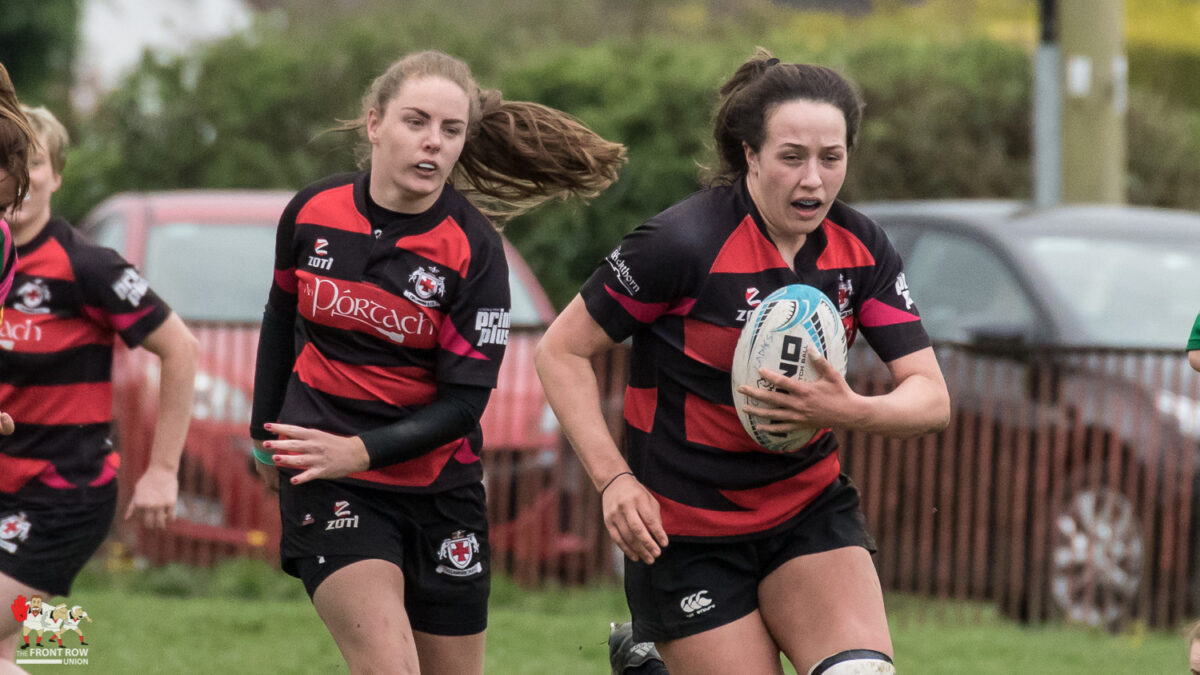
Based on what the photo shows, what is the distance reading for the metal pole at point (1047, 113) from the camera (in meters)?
11.2

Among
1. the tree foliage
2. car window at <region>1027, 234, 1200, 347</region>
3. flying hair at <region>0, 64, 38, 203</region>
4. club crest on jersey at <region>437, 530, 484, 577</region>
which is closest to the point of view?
flying hair at <region>0, 64, 38, 203</region>

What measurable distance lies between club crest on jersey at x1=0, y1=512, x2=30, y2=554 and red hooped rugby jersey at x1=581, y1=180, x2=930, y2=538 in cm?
185

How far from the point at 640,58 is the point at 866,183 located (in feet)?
7.91

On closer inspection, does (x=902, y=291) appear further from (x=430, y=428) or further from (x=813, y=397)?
(x=430, y=428)

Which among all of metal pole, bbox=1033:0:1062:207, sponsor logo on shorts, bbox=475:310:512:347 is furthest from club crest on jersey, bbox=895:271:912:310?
metal pole, bbox=1033:0:1062:207

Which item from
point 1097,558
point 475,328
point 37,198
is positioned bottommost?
point 1097,558

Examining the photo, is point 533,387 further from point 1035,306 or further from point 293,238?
point 293,238

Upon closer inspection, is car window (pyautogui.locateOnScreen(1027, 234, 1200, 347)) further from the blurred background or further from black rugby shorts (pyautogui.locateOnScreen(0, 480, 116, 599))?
black rugby shorts (pyautogui.locateOnScreen(0, 480, 116, 599))

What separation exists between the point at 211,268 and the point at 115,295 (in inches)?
167

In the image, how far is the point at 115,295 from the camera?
498cm

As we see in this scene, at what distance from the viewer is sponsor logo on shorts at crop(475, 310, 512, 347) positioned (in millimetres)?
4453

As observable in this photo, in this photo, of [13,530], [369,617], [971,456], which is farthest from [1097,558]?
[13,530]

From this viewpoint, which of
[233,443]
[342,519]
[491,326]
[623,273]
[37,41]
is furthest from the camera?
[37,41]

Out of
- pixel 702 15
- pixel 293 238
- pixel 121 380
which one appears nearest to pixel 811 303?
pixel 293 238
